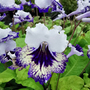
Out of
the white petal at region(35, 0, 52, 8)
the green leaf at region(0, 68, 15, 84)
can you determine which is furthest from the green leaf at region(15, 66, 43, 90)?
the white petal at region(35, 0, 52, 8)

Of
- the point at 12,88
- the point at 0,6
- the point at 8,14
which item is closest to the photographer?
the point at 12,88

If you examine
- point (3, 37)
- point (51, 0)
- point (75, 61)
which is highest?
point (51, 0)

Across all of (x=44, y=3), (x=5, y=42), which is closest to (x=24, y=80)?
(x=5, y=42)

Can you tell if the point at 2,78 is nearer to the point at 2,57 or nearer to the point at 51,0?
the point at 2,57

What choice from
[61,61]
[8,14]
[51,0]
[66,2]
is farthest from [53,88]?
[8,14]

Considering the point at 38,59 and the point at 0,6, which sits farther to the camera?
the point at 0,6

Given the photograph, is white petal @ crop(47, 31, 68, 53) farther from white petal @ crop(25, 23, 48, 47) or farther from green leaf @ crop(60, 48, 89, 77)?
green leaf @ crop(60, 48, 89, 77)

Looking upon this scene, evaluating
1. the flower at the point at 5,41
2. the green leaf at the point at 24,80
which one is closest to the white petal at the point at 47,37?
the flower at the point at 5,41
